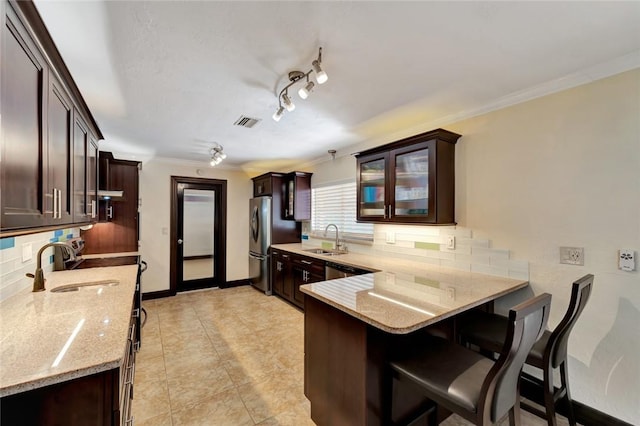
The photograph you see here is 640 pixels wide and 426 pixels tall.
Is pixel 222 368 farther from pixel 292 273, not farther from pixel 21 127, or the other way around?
pixel 21 127

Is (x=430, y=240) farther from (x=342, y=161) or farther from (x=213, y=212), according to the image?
(x=213, y=212)

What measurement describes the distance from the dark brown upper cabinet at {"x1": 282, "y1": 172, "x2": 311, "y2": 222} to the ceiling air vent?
179 cm

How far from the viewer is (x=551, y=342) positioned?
63.9 inches

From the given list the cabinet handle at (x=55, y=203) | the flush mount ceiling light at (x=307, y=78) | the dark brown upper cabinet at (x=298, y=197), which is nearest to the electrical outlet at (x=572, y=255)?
the flush mount ceiling light at (x=307, y=78)

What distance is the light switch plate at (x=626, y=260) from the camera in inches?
69.6

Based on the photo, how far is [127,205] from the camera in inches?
143

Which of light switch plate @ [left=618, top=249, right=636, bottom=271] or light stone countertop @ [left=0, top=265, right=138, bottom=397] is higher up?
light switch plate @ [left=618, top=249, right=636, bottom=271]

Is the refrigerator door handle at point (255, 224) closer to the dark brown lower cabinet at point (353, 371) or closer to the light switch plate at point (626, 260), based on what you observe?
the dark brown lower cabinet at point (353, 371)

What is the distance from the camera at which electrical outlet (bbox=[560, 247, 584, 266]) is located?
1983mm

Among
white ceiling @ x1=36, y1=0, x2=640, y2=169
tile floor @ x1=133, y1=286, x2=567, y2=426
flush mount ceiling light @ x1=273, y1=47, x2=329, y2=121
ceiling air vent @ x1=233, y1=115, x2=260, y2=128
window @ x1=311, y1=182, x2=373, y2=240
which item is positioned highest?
white ceiling @ x1=36, y1=0, x2=640, y2=169

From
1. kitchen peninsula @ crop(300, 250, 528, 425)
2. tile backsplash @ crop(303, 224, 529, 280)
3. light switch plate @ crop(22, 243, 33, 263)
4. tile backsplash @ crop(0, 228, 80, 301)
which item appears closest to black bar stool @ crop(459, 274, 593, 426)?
kitchen peninsula @ crop(300, 250, 528, 425)

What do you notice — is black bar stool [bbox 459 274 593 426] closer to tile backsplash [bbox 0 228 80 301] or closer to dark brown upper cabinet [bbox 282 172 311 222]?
tile backsplash [bbox 0 228 80 301]

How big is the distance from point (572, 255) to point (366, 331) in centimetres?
173

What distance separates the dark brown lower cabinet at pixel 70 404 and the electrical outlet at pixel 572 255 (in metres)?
2.81
